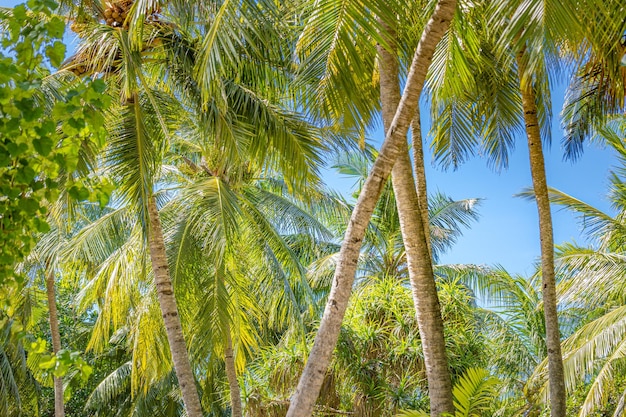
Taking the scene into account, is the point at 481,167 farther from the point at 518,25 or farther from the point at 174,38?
the point at 518,25

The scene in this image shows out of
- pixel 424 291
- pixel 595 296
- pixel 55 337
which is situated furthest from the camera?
pixel 55 337

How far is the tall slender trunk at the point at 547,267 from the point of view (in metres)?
7.16

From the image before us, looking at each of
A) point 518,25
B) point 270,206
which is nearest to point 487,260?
point 270,206

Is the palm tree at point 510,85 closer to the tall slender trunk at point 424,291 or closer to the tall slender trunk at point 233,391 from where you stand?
the tall slender trunk at point 424,291

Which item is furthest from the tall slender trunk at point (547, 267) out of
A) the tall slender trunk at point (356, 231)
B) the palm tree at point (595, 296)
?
the palm tree at point (595, 296)

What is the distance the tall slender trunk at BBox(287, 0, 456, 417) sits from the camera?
4.99 meters

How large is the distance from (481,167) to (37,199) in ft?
67.1

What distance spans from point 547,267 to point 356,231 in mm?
3047

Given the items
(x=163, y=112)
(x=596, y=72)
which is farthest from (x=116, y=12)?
(x=596, y=72)

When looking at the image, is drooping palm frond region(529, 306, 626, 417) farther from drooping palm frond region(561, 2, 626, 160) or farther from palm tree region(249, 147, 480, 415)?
drooping palm frond region(561, 2, 626, 160)

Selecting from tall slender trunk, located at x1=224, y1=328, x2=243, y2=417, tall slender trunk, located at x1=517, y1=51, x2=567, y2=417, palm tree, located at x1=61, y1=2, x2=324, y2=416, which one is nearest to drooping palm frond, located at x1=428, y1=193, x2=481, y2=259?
tall slender trunk, located at x1=224, y1=328, x2=243, y2=417

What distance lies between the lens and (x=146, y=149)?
856 cm

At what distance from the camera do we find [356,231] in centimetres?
516

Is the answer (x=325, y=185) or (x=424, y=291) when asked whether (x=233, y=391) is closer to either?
(x=325, y=185)
